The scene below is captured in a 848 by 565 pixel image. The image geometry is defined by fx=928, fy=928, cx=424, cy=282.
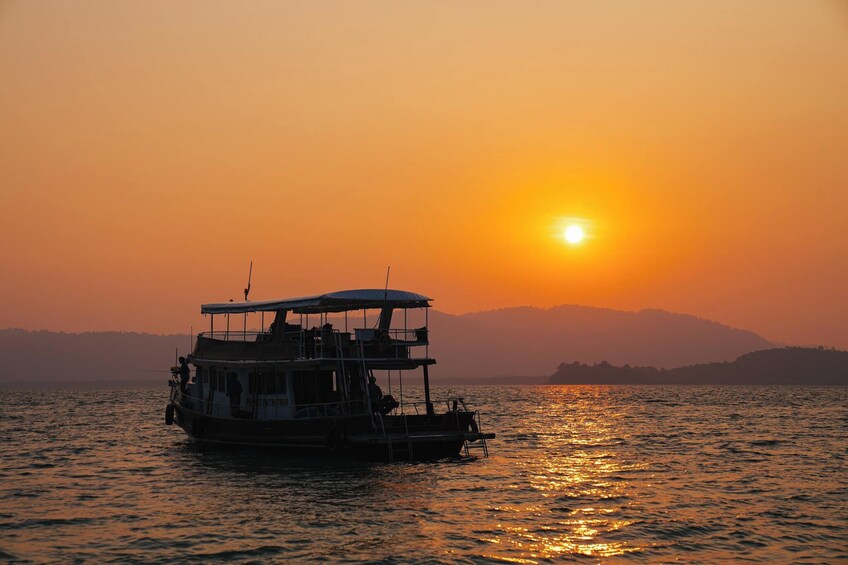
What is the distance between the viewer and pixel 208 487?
103 feet

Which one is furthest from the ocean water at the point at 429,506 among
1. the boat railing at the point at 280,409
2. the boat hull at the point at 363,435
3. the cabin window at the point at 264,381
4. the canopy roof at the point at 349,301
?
the canopy roof at the point at 349,301

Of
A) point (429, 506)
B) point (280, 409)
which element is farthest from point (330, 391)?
point (429, 506)

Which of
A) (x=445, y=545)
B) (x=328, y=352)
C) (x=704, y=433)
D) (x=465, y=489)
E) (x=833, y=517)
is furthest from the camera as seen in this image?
(x=704, y=433)

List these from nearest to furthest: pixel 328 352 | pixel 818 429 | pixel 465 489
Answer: pixel 465 489 < pixel 328 352 < pixel 818 429

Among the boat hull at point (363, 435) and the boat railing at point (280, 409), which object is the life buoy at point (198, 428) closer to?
the boat railing at point (280, 409)

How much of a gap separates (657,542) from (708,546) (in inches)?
47.6

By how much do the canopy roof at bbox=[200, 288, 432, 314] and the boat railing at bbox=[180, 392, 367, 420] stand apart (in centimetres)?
390

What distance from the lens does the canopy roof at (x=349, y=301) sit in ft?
121

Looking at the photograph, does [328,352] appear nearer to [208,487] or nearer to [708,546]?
[208,487]

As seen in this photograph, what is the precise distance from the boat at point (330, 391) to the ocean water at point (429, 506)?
1022 mm

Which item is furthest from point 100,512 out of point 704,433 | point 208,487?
point 704,433

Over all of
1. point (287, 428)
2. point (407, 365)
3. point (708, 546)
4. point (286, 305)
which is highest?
point (286, 305)

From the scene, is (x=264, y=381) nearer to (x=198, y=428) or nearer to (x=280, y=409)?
→ (x=280, y=409)

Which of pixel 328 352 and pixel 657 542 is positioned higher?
pixel 328 352
